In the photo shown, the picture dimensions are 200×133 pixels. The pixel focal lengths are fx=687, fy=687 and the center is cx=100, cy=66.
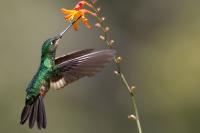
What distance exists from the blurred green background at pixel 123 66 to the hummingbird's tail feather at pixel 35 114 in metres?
5.23

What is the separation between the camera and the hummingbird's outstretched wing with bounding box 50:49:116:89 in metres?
5.06

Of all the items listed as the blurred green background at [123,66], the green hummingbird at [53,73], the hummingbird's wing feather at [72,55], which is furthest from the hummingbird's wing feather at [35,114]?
the blurred green background at [123,66]

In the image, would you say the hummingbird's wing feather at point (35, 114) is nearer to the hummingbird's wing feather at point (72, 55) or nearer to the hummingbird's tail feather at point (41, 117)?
the hummingbird's tail feather at point (41, 117)

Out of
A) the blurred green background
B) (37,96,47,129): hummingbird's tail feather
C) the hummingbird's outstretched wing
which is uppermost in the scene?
the blurred green background

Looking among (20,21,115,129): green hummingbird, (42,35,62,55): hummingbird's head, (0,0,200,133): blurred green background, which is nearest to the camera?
(20,21,115,129): green hummingbird

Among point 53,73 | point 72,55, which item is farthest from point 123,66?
point 72,55

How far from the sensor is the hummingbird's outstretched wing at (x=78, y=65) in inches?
199

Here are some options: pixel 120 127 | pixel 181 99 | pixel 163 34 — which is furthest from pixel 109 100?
pixel 163 34

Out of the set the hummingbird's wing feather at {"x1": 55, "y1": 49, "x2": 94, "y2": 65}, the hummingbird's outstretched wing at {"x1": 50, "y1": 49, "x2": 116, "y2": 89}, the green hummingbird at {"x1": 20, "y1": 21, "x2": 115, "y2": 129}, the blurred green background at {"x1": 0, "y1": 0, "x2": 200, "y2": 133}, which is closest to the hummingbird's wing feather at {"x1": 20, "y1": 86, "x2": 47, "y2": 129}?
the green hummingbird at {"x1": 20, "y1": 21, "x2": 115, "y2": 129}

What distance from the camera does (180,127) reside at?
11477 mm

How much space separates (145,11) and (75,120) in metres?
2.88

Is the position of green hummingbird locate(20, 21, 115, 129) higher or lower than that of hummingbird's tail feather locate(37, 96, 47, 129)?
higher

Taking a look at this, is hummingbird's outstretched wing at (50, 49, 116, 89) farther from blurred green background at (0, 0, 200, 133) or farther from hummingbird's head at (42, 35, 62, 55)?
blurred green background at (0, 0, 200, 133)

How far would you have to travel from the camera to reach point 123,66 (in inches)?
500
